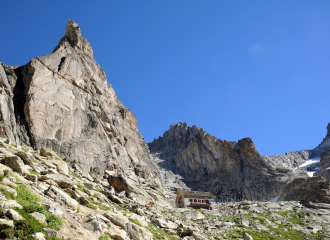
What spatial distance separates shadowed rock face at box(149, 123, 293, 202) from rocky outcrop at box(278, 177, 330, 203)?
90.7ft

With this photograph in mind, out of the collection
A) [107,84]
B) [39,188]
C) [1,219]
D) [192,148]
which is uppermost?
[107,84]

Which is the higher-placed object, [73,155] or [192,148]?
[192,148]

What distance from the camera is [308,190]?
332 feet

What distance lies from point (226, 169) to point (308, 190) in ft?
205

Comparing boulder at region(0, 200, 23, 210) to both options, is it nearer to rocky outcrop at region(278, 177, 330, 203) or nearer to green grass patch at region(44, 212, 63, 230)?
green grass patch at region(44, 212, 63, 230)

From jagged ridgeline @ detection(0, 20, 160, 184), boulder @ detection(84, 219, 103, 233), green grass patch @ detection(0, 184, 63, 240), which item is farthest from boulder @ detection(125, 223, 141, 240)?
jagged ridgeline @ detection(0, 20, 160, 184)

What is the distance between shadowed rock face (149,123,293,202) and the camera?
142625 millimetres

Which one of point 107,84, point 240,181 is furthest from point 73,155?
point 240,181

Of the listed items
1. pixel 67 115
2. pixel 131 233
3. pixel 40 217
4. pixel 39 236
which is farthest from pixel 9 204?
pixel 67 115

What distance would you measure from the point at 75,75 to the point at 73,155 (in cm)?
3147

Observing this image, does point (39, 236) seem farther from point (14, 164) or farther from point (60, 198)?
point (14, 164)

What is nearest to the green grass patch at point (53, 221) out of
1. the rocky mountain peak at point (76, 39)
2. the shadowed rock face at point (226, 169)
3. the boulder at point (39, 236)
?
the boulder at point (39, 236)

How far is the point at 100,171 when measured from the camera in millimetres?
62094

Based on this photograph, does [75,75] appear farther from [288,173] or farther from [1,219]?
[288,173]
